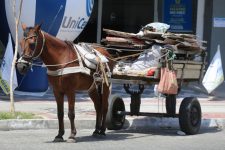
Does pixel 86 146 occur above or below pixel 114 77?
below

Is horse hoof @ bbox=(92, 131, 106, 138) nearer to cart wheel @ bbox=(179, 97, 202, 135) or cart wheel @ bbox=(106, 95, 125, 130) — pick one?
cart wheel @ bbox=(106, 95, 125, 130)

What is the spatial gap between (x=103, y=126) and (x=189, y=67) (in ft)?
6.70

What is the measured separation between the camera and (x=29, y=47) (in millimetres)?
9516

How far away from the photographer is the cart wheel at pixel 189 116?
36.1ft

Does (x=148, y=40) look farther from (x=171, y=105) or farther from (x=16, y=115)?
(x=16, y=115)

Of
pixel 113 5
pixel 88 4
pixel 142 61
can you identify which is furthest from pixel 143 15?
pixel 142 61

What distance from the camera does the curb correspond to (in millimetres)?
11527

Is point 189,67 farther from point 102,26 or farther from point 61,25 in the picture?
point 102,26

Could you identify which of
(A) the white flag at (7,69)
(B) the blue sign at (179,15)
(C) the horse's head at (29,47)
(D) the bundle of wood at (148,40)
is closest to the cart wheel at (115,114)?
(D) the bundle of wood at (148,40)

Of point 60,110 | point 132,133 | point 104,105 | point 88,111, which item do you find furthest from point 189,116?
point 88,111

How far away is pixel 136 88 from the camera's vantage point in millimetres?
12648

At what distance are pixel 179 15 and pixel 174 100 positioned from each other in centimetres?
1135

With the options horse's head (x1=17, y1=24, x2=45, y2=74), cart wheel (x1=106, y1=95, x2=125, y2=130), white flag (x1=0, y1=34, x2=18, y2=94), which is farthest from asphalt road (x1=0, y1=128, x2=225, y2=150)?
white flag (x1=0, y1=34, x2=18, y2=94)

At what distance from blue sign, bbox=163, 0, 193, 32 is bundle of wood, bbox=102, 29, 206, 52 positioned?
10.8 m
